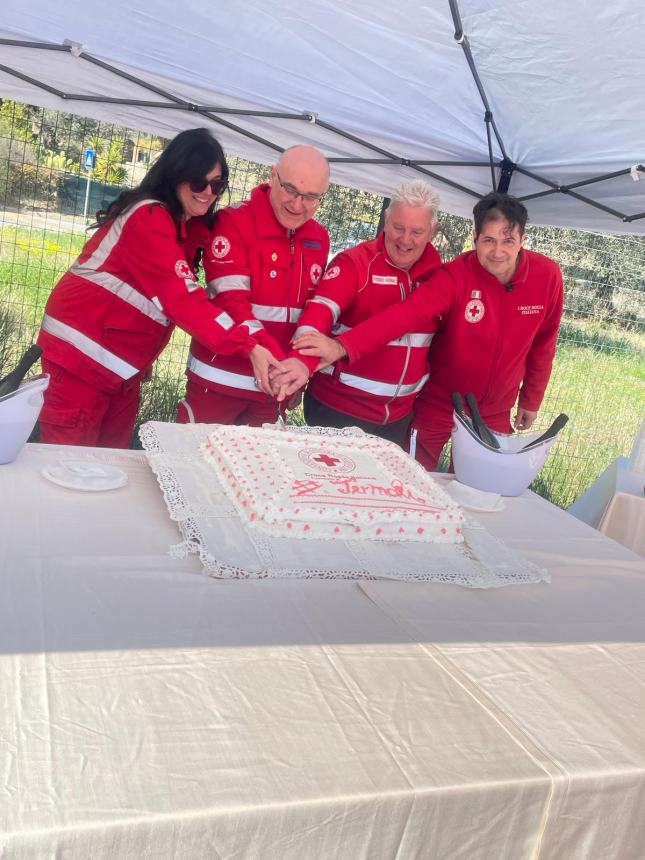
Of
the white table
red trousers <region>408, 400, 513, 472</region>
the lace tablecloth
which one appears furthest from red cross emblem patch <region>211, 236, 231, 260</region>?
the white table

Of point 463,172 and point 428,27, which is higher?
point 428,27

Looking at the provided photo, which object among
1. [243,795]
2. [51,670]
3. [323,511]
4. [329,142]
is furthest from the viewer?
[329,142]

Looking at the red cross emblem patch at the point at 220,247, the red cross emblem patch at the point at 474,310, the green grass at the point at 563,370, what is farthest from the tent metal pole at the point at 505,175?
the green grass at the point at 563,370

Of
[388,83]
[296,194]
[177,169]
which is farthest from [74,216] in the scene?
[296,194]

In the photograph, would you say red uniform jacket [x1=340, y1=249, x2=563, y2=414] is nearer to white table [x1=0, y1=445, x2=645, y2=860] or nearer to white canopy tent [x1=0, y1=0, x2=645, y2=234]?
white canopy tent [x1=0, y1=0, x2=645, y2=234]

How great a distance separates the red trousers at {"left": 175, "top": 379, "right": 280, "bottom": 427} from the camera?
2.71 m

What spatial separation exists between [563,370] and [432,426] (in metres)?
2.98

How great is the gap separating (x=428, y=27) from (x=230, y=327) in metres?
1.13

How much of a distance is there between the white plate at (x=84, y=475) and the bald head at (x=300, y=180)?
1151 millimetres

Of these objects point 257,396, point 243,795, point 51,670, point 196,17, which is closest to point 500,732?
point 243,795

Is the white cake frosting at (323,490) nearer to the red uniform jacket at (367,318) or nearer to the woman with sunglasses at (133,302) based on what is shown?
the woman with sunglasses at (133,302)

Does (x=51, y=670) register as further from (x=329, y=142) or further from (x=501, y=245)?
(x=329, y=142)

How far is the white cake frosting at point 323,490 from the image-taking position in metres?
1.47

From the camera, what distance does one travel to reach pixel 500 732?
98 centimetres
